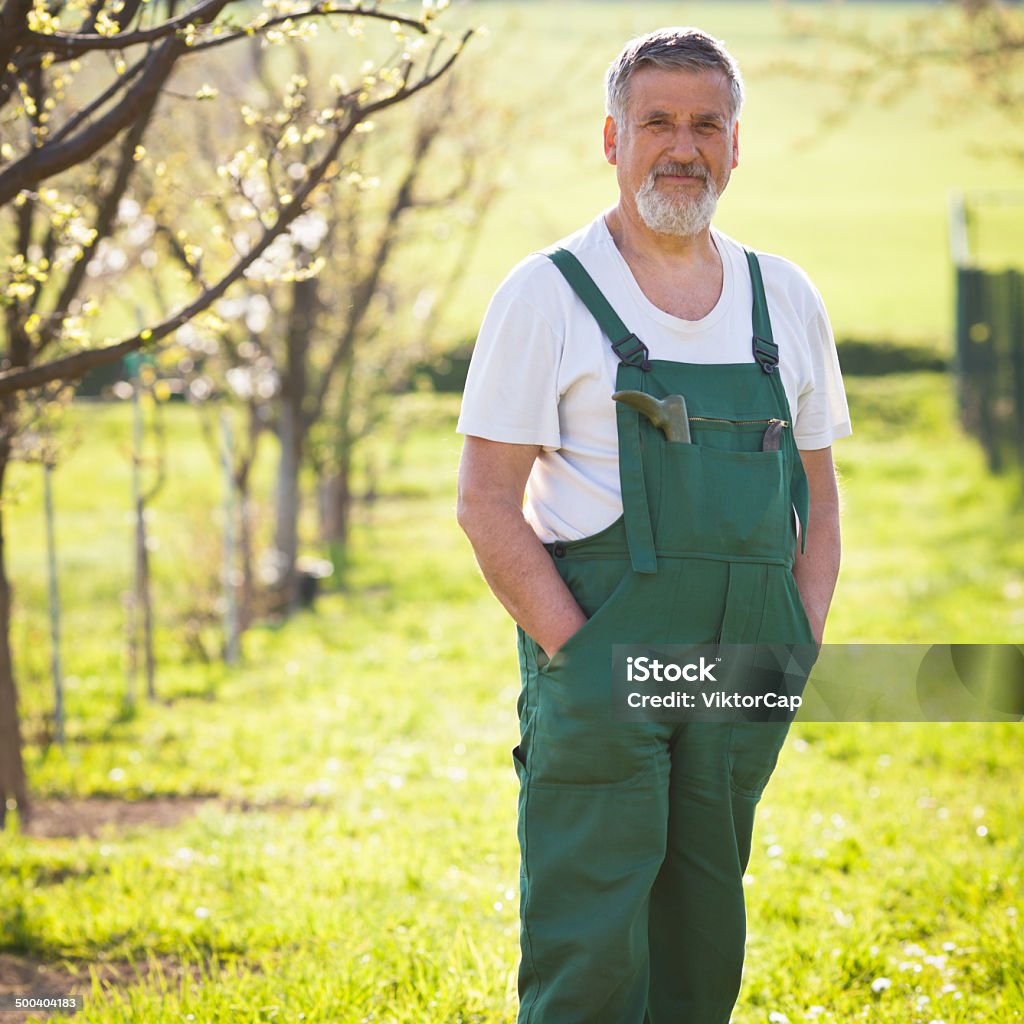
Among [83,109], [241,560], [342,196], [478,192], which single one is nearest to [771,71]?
[478,192]

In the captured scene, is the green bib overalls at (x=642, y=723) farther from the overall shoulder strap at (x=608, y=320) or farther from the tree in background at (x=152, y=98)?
the tree in background at (x=152, y=98)

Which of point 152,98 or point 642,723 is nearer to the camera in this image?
point 642,723

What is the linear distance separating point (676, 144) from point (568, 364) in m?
0.51

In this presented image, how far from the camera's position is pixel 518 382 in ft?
8.71

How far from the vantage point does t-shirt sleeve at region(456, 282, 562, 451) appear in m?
2.65

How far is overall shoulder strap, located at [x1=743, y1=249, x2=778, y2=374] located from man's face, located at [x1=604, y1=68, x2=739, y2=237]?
202mm

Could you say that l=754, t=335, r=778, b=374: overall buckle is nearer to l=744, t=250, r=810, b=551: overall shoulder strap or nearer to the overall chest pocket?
l=744, t=250, r=810, b=551: overall shoulder strap

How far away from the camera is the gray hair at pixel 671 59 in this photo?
9.00ft

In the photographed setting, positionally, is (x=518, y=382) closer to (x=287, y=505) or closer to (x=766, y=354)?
(x=766, y=354)

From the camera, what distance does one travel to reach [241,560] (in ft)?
35.4

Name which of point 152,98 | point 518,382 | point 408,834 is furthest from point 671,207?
point 408,834

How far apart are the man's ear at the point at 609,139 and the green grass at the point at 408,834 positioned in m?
0.88

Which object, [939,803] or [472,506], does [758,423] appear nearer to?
[472,506]

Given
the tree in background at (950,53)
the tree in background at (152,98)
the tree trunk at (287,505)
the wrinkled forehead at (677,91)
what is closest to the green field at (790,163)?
the tree in background at (950,53)
